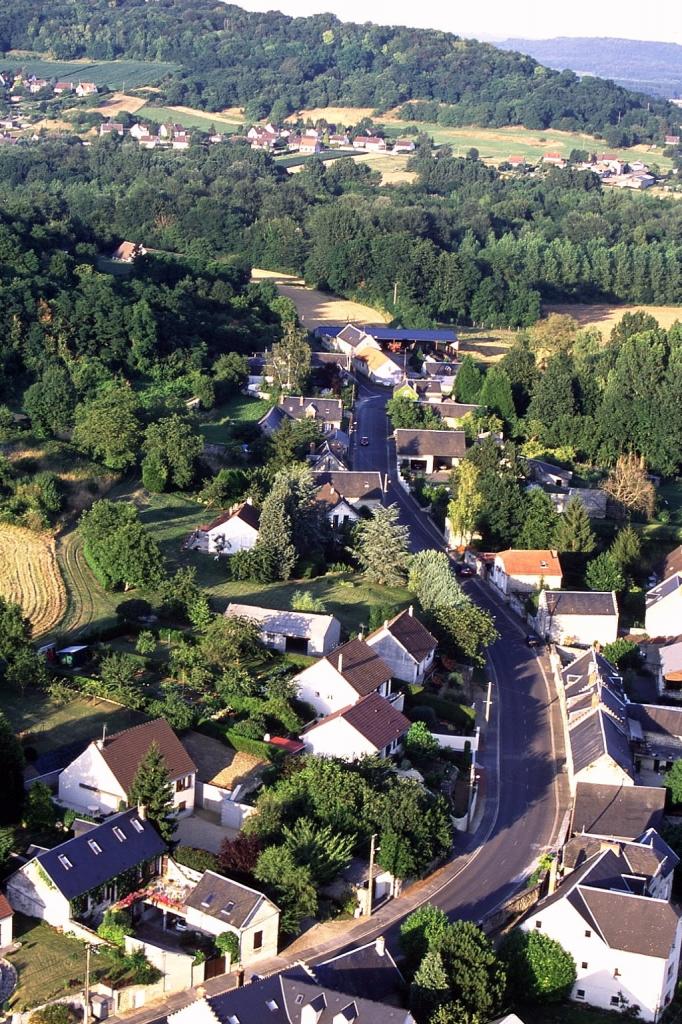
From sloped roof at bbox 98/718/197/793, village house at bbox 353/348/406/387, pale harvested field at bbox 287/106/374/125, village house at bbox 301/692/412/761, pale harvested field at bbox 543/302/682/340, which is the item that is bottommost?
pale harvested field at bbox 543/302/682/340

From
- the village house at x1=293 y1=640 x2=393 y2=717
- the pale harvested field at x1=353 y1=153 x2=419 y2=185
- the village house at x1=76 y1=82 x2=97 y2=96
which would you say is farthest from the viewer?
the village house at x1=76 y1=82 x2=97 y2=96

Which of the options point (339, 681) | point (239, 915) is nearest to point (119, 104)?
point (339, 681)

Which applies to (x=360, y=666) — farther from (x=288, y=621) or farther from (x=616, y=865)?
(x=616, y=865)

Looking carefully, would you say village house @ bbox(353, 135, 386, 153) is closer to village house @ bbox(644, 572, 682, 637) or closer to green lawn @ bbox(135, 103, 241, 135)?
green lawn @ bbox(135, 103, 241, 135)

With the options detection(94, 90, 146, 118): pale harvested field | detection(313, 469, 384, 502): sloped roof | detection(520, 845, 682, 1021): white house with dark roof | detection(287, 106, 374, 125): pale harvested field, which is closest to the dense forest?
detection(287, 106, 374, 125): pale harvested field

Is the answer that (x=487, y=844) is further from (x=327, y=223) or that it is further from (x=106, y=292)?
(x=327, y=223)

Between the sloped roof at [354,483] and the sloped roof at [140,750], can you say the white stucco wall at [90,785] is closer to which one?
the sloped roof at [140,750]

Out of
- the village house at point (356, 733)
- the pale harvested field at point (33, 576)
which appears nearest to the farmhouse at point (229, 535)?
the pale harvested field at point (33, 576)
